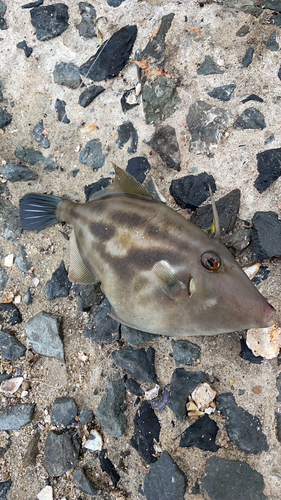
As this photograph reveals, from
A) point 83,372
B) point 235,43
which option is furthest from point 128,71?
point 83,372

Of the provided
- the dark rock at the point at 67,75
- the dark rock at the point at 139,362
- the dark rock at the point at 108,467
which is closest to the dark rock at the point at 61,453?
the dark rock at the point at 108,467

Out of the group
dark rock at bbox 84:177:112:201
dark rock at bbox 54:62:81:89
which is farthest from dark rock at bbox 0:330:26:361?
dark rock at bbox 54:62:81:89

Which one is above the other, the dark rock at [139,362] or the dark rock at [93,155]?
the dark rock at [93,155]

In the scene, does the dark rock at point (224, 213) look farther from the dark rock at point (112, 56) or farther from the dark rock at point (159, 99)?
the dark rock at point (112, 56)

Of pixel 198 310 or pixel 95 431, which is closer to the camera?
pixel 198 310

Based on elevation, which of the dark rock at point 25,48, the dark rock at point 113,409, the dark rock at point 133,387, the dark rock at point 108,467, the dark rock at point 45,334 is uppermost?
the dark rock at point 25,48

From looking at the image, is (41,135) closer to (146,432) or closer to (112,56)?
(112,56)

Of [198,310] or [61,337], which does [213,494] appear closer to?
[198,310]
